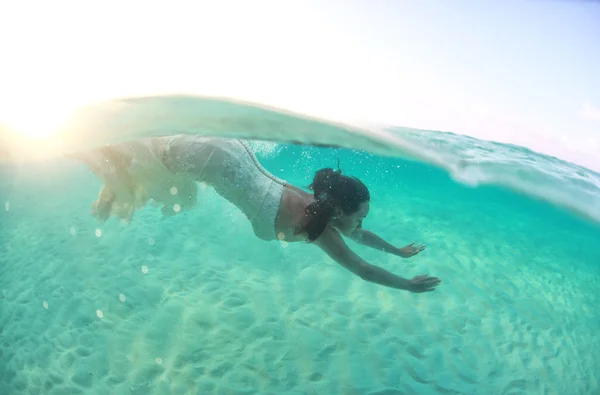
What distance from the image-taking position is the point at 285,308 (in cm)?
668

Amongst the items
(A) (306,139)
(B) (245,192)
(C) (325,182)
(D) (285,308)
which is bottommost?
(D) (285,308)

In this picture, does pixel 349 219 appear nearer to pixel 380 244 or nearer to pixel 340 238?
pixel 340 238

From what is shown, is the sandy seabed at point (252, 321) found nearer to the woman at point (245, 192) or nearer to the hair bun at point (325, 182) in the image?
the woman at point (245, 192)

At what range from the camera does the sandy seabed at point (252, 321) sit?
5098 mm

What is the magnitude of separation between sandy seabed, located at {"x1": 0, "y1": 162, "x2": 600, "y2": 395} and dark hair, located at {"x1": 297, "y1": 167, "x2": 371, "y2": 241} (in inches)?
109

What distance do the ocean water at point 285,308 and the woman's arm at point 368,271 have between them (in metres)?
2.32

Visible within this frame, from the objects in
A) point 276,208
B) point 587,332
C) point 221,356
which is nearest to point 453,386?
point 221,356

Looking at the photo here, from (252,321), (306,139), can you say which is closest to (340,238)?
(252,321)

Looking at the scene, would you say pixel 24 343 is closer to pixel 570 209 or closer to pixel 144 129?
pixel 144 129

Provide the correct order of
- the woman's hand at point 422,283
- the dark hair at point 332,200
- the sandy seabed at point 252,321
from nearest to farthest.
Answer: the woman's hand at point 422,283 < the dark hair at point 332,200 < the sandy seabed at point 252,321

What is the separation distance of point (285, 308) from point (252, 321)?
32.1 inches

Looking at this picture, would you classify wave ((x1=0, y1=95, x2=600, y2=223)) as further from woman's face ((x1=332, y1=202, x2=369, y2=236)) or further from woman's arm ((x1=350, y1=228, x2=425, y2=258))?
woman's face ((x1=332, y1=202, x2=369, y2=236))

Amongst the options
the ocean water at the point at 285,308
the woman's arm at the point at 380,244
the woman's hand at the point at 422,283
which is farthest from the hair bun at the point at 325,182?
the ocean water at the point at 285,308

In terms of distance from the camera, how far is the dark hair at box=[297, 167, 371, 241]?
3861 mm
